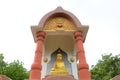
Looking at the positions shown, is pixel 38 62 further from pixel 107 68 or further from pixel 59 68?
pixel 107 68

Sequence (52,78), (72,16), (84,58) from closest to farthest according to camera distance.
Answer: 1. (52,78)
2. (84,58)
3. (72,16)

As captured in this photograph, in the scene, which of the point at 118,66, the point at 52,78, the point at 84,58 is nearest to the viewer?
the point at 52,78

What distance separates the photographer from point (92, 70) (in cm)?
2048

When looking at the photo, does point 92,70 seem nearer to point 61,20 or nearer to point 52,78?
point 61,20

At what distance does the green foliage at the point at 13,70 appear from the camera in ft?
59.6

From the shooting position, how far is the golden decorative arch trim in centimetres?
841

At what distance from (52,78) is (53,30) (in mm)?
2401

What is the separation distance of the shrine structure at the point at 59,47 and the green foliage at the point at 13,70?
9.71 meters

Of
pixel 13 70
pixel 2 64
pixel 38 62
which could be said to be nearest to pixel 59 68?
pixel 38 62

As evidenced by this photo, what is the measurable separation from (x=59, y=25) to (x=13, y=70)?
11506 millimetres

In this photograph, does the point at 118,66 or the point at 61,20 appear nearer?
the point at 61,20

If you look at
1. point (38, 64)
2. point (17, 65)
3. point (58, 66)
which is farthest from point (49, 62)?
point (17, 65)

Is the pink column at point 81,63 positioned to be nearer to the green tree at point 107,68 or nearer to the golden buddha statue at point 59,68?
the golden buddha statue at point 59,68

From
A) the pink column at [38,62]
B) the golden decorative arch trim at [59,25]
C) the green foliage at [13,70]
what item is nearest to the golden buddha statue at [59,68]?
the pink column at [38,62]
